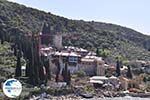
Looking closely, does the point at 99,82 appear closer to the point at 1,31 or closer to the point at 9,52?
the point at 9,52

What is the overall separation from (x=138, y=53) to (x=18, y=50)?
55896 mm

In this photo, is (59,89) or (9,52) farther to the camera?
(9,52)

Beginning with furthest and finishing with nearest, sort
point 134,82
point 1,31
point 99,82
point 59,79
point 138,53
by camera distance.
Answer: point 138,53, point 1,31, point 134,82, point 99,82, point 59,79

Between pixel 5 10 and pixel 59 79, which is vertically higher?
pixel 5 10

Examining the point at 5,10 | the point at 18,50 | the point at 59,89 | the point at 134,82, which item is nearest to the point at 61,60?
the point at 18,50

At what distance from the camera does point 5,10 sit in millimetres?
109375

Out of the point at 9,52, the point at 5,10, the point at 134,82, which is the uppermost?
the point at 5,10

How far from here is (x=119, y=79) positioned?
66938 millimetres

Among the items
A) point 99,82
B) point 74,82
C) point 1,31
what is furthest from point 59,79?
point 1,31

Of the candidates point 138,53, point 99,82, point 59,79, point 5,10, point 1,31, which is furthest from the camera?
point 138,53

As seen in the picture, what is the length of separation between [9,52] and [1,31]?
12085mm

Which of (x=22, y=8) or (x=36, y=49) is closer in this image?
(x=36, y=49)

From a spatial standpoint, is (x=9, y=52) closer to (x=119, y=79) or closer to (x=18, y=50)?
(x=18, y=50)

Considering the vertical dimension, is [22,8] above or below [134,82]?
above
